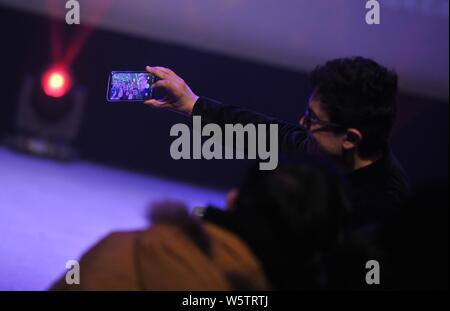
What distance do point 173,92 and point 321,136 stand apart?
0.36 meters

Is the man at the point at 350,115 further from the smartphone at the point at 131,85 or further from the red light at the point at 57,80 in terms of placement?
the red light at the point at 57,80

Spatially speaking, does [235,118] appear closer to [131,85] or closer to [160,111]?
[131,85]

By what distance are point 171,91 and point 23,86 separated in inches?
88.0

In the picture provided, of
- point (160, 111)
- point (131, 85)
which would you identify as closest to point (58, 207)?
point (160, 111)

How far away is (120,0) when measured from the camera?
320cm

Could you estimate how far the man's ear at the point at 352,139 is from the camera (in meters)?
1.43

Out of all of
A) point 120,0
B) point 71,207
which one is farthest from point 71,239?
point 120,0

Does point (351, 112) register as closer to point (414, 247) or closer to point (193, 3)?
point (414, 247)

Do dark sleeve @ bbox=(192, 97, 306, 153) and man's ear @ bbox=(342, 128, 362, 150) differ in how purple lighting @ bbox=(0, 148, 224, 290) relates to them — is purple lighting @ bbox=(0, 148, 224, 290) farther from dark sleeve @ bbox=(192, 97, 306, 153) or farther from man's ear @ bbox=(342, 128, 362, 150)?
man's ear @ bbox=(342, 128, 362, 150)

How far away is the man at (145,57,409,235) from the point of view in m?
1.40

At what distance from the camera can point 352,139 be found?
1.44 meters

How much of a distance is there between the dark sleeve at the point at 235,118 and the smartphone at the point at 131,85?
0.12 meters

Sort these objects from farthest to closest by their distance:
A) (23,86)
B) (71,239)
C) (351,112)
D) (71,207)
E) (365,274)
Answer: (23,86), (71,207), (71,239), (351,112), (365,274)
